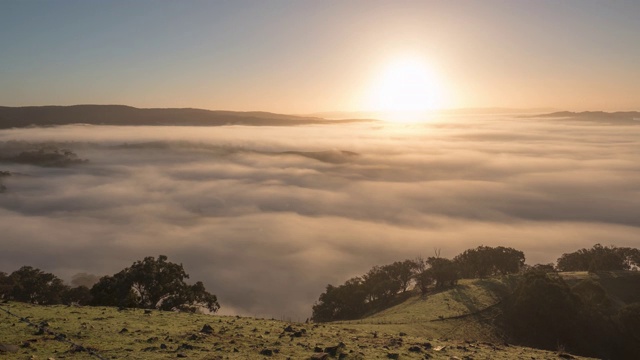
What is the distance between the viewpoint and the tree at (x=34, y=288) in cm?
6153

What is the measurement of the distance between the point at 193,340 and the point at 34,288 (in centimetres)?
5679

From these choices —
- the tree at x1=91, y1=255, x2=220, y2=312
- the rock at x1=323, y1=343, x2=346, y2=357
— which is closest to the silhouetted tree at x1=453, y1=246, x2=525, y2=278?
the tree at x1=91, y1=255, x2=220, y2=312

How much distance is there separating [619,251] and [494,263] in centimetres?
2386

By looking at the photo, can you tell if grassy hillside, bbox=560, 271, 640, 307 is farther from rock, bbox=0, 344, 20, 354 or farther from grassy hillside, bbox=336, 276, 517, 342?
rock, bbox=0, 344, 20, 354

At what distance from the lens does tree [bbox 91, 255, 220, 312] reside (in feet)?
139

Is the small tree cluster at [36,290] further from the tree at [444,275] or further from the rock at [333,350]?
the tree at [444,275]

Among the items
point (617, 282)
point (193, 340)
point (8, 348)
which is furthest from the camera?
point (617, 282)

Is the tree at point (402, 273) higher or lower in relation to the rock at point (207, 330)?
lower

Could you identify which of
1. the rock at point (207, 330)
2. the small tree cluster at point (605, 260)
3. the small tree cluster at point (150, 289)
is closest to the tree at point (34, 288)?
the small tree cluster at point (150, 289)

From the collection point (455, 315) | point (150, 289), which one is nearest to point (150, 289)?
point (150, 289)

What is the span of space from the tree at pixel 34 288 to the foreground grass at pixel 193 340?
42.2 m

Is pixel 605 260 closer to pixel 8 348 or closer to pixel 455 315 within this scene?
pixel 455 315

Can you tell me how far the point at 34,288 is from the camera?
63.2 metres

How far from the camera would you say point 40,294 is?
63.0m
